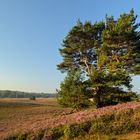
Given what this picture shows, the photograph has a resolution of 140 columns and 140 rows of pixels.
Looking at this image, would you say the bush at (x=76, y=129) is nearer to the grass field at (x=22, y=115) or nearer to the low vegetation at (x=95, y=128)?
the low vegetation at (x=95, y=128)

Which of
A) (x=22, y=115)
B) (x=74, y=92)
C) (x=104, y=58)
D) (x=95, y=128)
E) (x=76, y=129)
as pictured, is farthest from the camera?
(x=22, y=115)

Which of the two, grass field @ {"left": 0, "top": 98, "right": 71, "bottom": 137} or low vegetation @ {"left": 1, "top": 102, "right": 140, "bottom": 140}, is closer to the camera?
low vegetation @ {"left": 1, "top": 102, "right": 140, "bottom": 140}

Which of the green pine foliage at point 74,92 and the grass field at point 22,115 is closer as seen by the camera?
the grass field at point 22,115

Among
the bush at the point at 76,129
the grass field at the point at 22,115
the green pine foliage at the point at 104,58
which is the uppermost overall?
the green pine foliage at the point at 104,58

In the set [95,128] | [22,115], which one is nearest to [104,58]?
[22,115]

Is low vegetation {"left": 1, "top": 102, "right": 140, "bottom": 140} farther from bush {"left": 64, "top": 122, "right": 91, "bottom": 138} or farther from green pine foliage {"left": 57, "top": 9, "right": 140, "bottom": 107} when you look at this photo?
green pine foliage {"left": 57, "top": 9, "right": 140, "bottom": 107}

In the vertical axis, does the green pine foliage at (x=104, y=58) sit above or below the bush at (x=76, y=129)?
above

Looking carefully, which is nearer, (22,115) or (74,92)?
(74,92)

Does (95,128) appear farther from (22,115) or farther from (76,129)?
(22,115)

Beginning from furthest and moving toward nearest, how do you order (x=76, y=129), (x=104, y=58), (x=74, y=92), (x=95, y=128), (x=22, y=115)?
1. (x=22, y=115)
2. (x=104, y=58)
3. (x=74, y=92)
4. (x=76, y=129)
5. (x=95, y=128)

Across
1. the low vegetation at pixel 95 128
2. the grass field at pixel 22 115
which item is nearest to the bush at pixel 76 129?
the low vegetation at pixel 95 128

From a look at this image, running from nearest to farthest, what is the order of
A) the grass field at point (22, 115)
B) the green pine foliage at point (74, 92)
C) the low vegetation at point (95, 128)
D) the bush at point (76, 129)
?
the low vegetation at point (95, 128)
the bush at point (76, 129)
the grass field at point (22, 115)
the green pine foliage at point (74, 92)

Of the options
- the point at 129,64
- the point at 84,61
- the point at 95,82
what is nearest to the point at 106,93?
the point at 95,82

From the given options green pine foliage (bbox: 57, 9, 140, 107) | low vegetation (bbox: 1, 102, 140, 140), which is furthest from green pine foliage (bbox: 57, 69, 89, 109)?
low vegetation (bbox: 1, 102, 140, 140)
